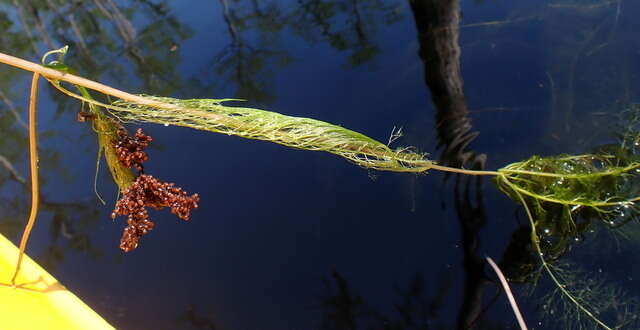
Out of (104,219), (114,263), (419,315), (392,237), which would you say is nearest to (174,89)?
(104,219)

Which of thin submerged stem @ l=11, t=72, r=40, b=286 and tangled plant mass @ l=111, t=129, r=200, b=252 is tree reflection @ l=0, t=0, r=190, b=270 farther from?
tangled plant mass @ l=111, t=129, r=200, b=252

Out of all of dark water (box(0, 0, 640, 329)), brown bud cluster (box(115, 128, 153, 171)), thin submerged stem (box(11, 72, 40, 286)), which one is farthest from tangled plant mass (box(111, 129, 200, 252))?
dark water (box(0, 0, 640, 329))

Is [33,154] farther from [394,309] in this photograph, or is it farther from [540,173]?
[540,173]

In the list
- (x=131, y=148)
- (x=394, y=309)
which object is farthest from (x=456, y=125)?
(x=131, y=148)

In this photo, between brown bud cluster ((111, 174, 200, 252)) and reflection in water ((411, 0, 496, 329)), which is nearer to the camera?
brown bud cluster ((111, 174, 200, 252))

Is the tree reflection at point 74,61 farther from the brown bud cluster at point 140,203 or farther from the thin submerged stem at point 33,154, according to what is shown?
the brown bud cluster at point 140,203
